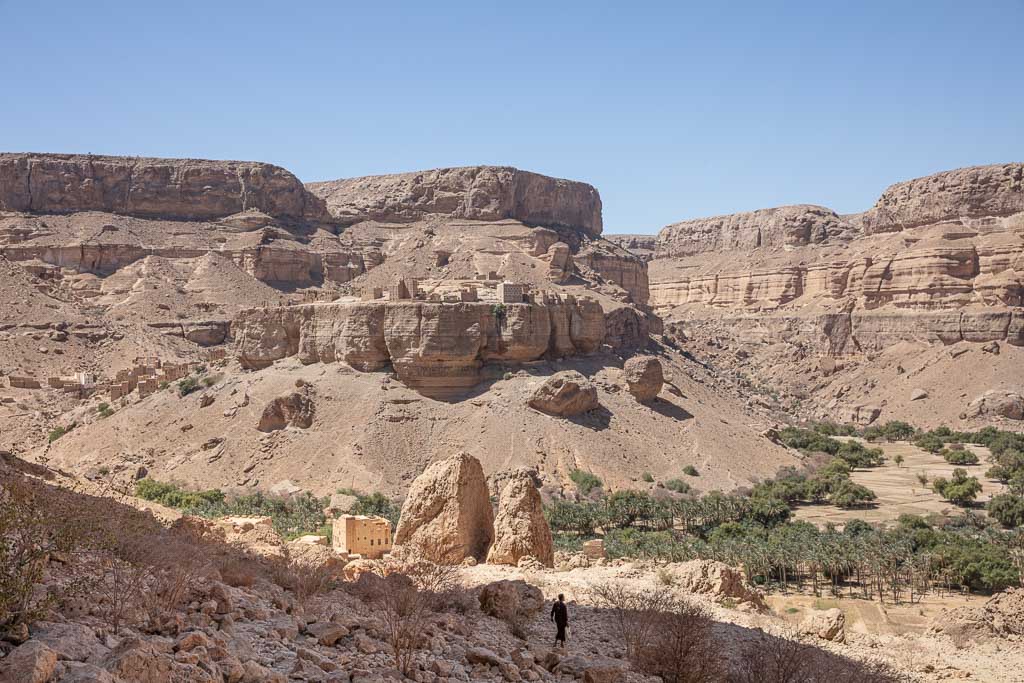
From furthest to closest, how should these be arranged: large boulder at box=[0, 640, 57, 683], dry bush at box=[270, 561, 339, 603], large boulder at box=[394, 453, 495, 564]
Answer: large boulder at box=[394, 453, 495, 564] < dry bush at box=[270, 561, 339, 603] < large boulder at box=[0, 640, 57, 683]

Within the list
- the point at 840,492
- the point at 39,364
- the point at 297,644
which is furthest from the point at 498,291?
the point at 297,644

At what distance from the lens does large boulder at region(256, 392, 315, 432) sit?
47719mm

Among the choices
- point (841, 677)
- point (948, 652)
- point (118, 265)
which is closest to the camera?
point (841, 677)

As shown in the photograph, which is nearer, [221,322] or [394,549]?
[394,549]

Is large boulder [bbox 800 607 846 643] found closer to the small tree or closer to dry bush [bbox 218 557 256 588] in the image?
dry bush [bbox 218 557 256 588]

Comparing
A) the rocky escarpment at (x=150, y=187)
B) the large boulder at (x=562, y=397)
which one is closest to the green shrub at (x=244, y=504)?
the large boulder at (x=562, y=397)

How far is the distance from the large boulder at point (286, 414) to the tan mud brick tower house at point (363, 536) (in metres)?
23.6

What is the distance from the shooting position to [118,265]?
3430 inches

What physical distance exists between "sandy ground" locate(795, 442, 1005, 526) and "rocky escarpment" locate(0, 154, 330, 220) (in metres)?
63.8

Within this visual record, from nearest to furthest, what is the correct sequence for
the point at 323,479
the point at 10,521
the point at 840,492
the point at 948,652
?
1. the point at 10,521
2. the point at 948,652
3. the point at 323,479
4. the point at 840,492

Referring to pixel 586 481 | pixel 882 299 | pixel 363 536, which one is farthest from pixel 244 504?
pixel 882 299

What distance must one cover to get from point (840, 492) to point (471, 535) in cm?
3106

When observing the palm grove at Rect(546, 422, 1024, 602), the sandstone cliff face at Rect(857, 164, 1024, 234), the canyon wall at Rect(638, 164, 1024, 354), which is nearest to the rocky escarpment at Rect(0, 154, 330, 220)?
the canyon wall at Rect(638, 164, 1024, 354)

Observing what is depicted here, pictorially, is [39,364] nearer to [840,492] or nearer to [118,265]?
[118,265]
